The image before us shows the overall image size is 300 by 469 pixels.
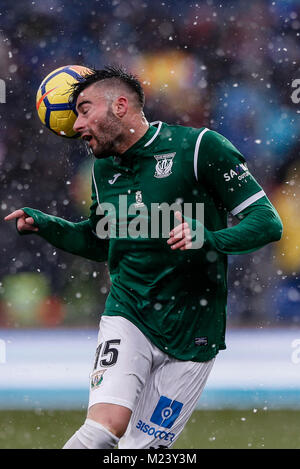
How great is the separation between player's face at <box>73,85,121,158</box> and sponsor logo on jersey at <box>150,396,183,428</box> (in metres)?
1.08

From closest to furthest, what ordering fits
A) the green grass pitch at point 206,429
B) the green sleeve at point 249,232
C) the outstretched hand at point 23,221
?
the green sleeve at point 249,232
the outstretched hand at point 23,221
the green grass pitch at point 206,429

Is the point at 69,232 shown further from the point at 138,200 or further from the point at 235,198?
the point at 235,198

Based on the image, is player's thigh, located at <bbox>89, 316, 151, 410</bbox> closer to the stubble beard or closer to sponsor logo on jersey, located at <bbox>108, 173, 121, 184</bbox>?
sponsor logo on jersey, located at <bbox>108, 173, 121, 184</bbox>

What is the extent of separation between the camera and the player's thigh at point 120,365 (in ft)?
9.73

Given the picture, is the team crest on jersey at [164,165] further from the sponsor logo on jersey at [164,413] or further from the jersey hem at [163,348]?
the sponsor logo on jersey at [164,413]

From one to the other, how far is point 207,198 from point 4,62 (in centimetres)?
733

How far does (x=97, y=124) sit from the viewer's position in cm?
337

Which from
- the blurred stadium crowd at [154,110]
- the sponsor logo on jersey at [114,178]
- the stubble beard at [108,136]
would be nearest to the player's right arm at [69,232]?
the sponsor logo on jersey at [114,178]

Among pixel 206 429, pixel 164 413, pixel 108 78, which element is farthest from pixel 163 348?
pixel 206 429

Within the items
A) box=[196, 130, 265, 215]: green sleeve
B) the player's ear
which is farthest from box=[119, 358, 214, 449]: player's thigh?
the player's ear

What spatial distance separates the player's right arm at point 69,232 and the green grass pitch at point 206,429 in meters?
1.81

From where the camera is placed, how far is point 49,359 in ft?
26.2

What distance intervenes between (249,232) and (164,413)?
2.71 feet
